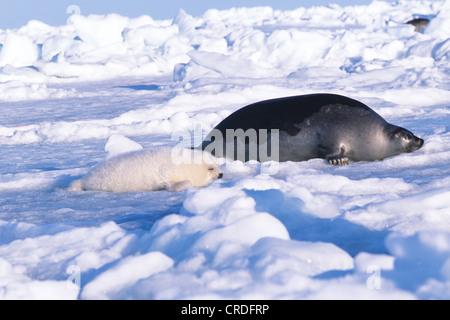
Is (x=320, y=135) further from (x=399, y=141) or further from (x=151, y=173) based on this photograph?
(x=151, y=173)

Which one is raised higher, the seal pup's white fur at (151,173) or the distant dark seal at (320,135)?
the distant dark seal at (320,135)

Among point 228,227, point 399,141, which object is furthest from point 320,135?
point 228,227

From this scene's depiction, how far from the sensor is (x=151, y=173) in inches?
135

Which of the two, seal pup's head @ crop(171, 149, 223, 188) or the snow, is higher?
seal pup's head @ crop(171, 149, 223, 188)

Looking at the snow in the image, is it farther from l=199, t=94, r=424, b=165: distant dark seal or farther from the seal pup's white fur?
l=199, t=94, r=424, b=165: distant dark seal

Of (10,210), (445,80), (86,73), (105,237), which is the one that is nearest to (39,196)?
(10,210)

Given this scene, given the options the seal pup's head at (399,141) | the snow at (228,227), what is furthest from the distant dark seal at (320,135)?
the snow at (228,227)

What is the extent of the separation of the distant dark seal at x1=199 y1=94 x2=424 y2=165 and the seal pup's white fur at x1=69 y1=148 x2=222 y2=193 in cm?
79

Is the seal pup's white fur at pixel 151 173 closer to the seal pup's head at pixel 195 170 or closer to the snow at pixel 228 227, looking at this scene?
the seal pup's head at pixel 195 170

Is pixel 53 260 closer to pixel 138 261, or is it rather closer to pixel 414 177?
pixel 138 261

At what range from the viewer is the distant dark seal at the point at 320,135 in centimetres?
416

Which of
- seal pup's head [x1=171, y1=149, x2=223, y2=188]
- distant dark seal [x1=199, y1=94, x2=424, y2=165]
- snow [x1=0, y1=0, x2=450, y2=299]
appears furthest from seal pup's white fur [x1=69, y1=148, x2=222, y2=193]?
distant dark seal [x1=199, y1=94, x2=424, y2=165]

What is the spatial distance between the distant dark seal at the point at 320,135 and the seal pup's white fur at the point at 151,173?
79 centimetres

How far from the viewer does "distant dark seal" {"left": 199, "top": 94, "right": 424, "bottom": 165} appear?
416 centimetres
